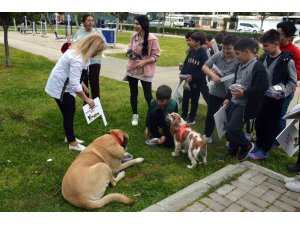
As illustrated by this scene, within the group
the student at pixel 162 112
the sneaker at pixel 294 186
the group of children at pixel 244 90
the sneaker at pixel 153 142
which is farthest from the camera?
the sneaker at pixel 153 142

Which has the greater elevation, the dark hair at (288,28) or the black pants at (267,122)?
the dark hair at (288,28)

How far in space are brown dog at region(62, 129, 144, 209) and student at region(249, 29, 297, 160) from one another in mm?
2224

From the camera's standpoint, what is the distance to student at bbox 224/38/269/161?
4.11 metres

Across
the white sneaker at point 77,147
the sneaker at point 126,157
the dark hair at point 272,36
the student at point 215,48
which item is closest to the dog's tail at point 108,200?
the sneaker at point 126,157

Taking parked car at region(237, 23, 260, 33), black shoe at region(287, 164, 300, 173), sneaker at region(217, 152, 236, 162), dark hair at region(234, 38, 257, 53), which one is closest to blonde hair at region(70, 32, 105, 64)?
dark hair at region(234, 38, 257, 53)

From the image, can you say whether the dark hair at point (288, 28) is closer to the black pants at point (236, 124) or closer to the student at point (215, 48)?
the black pants at point (236, 124)

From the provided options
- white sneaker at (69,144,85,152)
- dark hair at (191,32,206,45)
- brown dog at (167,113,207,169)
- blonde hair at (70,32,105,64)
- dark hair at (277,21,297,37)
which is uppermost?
dark hair at (277,21,297,37)

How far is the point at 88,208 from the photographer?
347cm

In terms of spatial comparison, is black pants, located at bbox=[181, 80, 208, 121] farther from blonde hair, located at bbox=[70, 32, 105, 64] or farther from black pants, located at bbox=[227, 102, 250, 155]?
blonde hair, located at bbox=[70, 32, 105, 64]

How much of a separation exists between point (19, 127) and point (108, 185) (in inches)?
113

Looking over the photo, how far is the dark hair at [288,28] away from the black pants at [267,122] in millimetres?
1051

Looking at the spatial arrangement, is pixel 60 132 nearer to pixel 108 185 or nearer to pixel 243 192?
pixel 108 185

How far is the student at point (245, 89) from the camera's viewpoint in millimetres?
4113

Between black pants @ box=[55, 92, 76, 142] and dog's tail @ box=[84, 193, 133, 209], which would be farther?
black pants @ box=[55, 92, 76, 142]
